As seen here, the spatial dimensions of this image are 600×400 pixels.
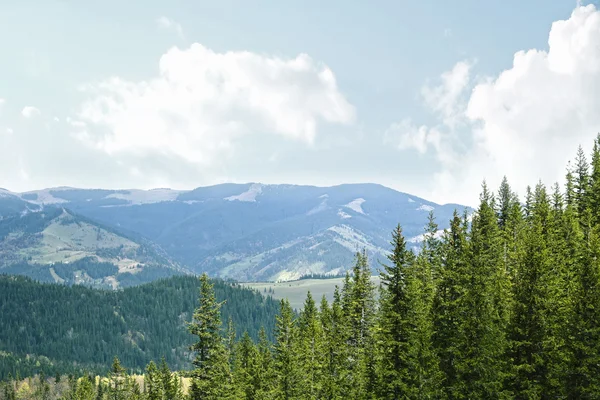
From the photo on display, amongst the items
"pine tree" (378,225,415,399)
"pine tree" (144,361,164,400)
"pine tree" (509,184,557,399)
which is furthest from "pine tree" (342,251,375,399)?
"pine tree" (144,361,164,400)

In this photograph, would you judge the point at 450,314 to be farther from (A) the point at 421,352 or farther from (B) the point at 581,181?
(B) the point at 581,181

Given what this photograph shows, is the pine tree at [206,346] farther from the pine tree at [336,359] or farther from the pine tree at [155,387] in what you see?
the pine tree at [155,387]

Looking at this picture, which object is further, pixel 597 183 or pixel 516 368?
pixel 597 183

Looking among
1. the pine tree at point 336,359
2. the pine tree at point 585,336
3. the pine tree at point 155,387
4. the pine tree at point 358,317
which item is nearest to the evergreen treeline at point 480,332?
the pine tree at point 585,336

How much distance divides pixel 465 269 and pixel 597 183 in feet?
185

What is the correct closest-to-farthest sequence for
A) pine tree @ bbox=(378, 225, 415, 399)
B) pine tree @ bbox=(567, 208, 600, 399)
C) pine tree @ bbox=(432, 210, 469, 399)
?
pine tree @ bbox=(567, 208, 600, 399) → pine tree @ bbox=(432, 210, 469, 399) → pine tree @ bbox=(378, 225, 415, 399)

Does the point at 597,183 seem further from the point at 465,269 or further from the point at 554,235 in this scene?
the point at 465,269

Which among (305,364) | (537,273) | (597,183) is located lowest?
(305,364)

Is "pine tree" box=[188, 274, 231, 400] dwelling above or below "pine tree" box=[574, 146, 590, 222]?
below

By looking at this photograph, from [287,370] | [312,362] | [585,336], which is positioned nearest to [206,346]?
[287,370]

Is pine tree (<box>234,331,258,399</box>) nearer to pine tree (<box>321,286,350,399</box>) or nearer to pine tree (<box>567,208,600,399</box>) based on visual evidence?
pine tree (<box>321,286,350,399</box>)

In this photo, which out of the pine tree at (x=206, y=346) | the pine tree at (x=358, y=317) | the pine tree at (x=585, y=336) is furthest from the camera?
the pine tree at (x=358, y=317)

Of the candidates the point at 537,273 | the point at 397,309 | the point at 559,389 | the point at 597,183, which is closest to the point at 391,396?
the point at 397,309

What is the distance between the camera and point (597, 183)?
254 feet
